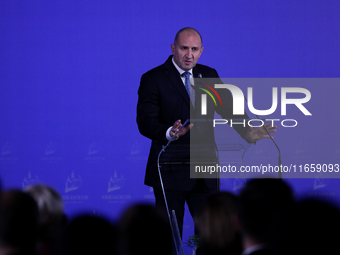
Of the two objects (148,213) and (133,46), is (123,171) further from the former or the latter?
(148,213)

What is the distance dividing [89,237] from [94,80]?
361 cm

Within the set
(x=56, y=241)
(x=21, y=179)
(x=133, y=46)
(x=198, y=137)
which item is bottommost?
(x=21, y=179)

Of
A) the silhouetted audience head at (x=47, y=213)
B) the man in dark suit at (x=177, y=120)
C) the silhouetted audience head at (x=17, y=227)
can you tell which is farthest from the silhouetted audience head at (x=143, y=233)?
the man in dark suit at (x=177, y=120)

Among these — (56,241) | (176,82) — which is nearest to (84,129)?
(176,82)

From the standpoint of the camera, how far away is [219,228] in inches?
55.3

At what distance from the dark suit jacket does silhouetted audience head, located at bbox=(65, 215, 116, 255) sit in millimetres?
1421

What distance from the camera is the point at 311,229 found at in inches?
37.5

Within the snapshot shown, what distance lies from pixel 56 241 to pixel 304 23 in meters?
4.21

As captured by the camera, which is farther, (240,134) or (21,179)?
(21,179)

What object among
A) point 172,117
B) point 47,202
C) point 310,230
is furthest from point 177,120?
point 310,230

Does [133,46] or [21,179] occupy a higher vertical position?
[133,46]

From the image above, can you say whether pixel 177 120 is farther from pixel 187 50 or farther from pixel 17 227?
pixel 17 227

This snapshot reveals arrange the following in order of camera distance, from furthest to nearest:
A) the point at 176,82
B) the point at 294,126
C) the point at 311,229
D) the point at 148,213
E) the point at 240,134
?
the point at 294,126 < the point at 176,82 < the point at 240,134 < the point at 148,213 < the point at 311,229

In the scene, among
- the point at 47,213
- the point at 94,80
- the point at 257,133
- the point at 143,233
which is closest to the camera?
the point at 143,233
